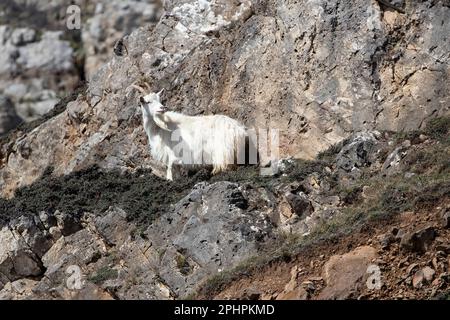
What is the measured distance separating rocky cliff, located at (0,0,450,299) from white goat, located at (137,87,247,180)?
0.59m

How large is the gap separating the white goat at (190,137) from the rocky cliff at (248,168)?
0.59 m

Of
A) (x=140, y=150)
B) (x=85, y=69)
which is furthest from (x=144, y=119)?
(x=85, y=69)

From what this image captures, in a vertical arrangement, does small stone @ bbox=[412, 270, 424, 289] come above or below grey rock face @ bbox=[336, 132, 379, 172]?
below

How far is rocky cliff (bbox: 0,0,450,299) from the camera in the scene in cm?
1847

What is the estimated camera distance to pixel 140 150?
2591 cm

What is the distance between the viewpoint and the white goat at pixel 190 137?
2377 cm

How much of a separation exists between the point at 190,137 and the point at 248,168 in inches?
64.0

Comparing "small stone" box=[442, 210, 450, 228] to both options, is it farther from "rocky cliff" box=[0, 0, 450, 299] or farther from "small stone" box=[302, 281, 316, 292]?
"small stone" box=[302, 281, 316, 292]

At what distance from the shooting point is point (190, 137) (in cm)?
2420

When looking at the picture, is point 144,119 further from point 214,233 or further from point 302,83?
point 214,233

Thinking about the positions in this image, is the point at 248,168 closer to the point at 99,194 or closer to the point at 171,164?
the point at 171,164

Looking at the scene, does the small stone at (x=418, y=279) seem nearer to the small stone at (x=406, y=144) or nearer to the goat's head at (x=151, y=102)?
the small stone at (x=406, y=144)

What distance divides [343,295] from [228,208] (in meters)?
4.04

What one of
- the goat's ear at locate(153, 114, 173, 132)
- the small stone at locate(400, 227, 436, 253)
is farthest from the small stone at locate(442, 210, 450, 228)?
the goat's ear at locate(153, 114, 173, 132)
